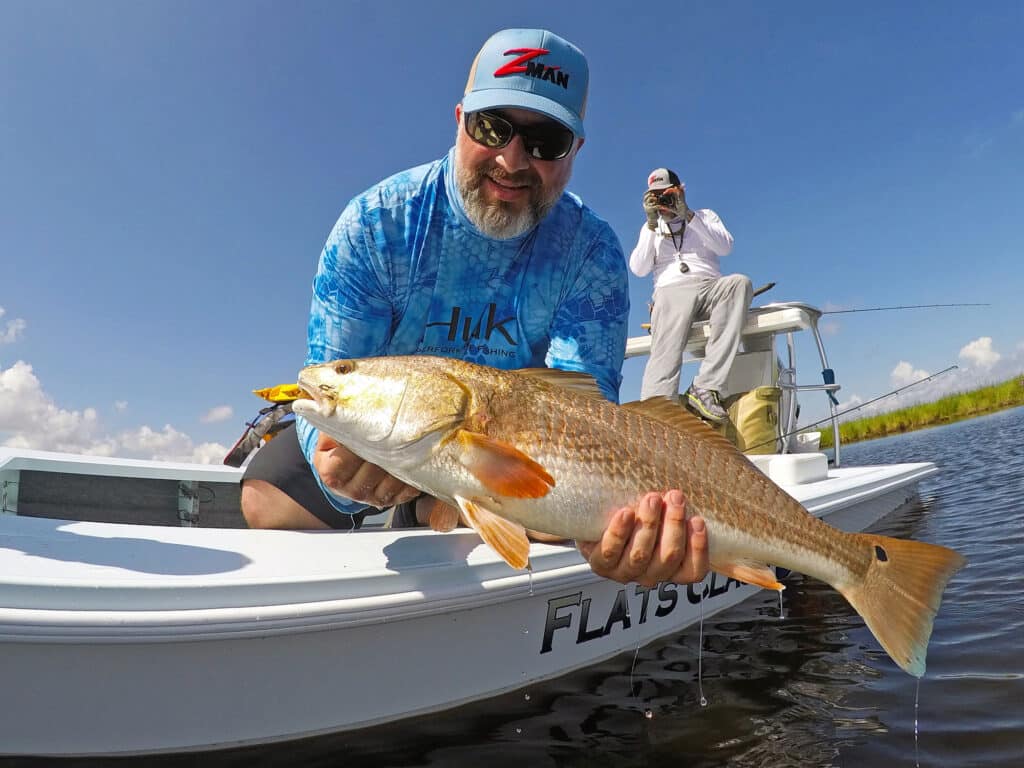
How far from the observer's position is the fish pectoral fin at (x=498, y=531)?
1.83 meters

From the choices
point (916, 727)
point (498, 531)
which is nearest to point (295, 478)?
point (498, 531)

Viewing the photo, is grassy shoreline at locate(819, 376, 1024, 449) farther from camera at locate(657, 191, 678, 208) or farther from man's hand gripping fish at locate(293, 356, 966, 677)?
man's hand gripping fish at locate(293, 356, 966, 677)

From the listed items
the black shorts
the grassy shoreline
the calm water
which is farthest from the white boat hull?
the grassy shoreline

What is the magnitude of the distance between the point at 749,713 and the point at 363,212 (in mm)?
3172

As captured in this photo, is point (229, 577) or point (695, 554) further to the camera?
point (695, 554)

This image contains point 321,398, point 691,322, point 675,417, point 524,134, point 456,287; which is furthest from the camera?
point 691,322

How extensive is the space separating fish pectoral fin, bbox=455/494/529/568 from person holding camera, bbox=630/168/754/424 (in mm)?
4145

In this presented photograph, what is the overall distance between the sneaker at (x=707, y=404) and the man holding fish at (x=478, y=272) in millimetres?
2381

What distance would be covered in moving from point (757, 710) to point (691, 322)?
3.94 m

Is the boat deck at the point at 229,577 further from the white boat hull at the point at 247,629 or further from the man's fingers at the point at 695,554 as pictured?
the man's fingers at the point at 695,554

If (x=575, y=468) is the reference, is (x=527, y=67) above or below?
above

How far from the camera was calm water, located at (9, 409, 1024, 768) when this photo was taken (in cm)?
255

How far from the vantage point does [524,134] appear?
2807 millimetres

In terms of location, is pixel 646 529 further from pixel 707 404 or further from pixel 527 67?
pixel 707 404
